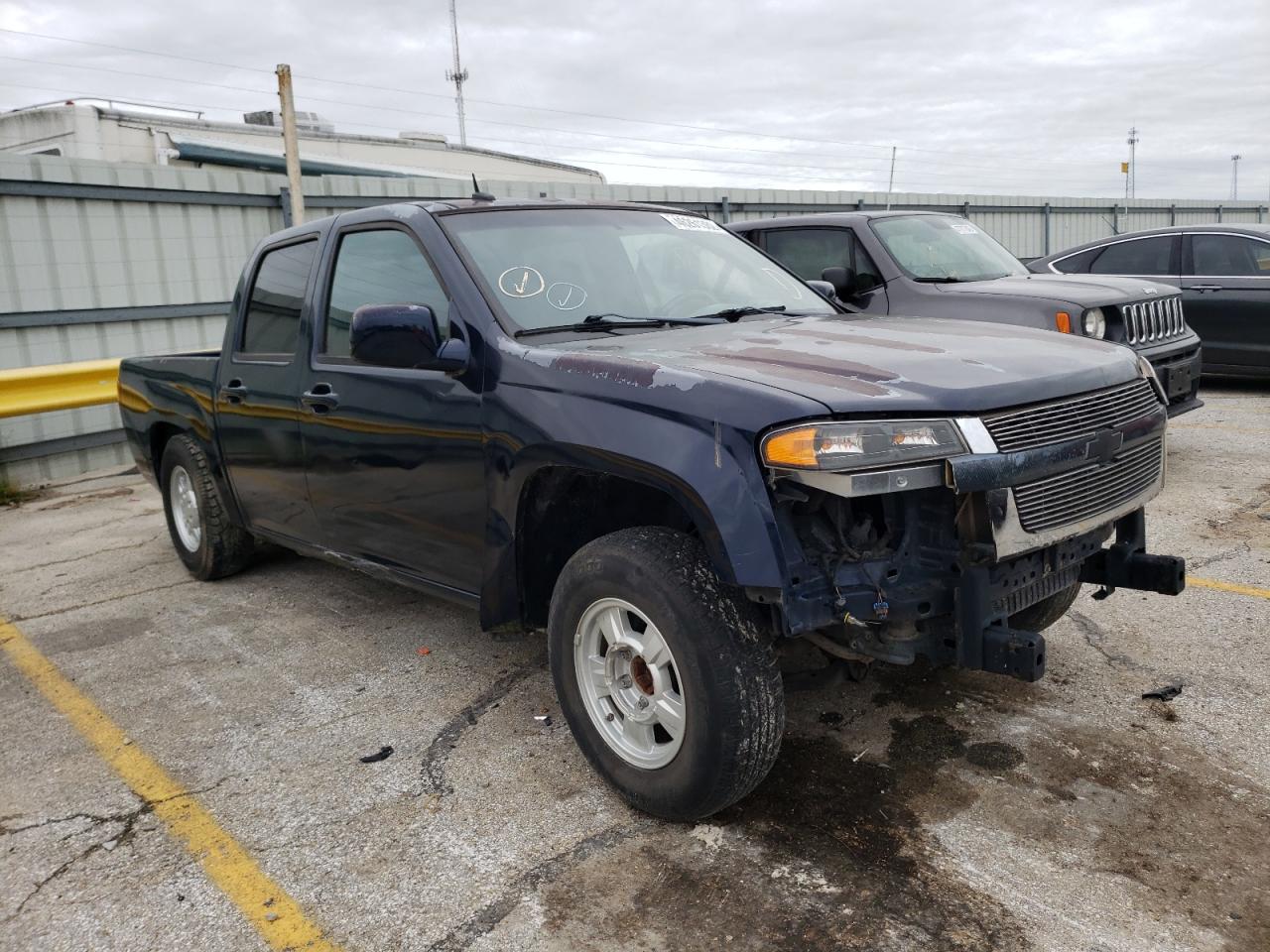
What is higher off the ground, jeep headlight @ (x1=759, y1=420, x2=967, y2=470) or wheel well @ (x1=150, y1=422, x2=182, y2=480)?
jeep headlight @ (x1=759, y1=420, x2=967, y2=470)

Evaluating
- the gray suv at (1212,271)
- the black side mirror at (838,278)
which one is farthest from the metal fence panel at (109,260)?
the gray suv at (1212,271)

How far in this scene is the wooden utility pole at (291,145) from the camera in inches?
444

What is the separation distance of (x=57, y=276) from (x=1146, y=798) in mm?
9751

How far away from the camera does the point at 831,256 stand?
26.9 ft

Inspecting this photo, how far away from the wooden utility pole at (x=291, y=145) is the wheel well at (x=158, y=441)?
496cm

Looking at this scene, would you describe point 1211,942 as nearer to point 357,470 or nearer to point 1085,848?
point 1085,848

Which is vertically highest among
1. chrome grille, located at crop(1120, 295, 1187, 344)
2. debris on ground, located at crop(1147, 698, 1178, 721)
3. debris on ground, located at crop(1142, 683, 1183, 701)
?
chrome grille, located at crop(1120, 295, 1187, 344)

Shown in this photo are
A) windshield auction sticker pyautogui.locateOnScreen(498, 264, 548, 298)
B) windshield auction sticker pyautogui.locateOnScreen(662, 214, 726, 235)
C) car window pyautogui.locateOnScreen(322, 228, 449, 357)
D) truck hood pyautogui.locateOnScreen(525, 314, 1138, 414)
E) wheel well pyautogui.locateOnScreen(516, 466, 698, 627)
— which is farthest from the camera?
windshield auction sticker pyautogui.locateOnScreen(662, 214, 726, 235)

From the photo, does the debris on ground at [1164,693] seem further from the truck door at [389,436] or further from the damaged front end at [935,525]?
the truck door at [389,436]

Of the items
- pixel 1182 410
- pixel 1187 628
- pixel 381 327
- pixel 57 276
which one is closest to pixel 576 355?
pixel 381 327

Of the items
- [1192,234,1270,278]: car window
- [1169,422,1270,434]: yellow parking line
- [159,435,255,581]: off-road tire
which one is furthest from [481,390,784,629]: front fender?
[1192,234,1270,278]: car window

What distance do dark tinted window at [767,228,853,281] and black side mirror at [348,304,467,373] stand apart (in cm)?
490

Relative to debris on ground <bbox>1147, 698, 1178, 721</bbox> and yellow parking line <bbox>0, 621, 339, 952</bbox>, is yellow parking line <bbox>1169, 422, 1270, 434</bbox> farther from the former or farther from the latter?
yellow parking line <bbox>0, 621, 339, 952</bbox>

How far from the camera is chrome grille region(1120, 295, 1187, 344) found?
7.03m
